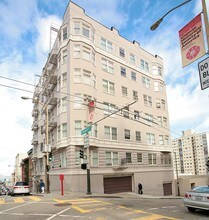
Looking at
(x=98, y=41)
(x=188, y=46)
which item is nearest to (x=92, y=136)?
(x=98, y=41)

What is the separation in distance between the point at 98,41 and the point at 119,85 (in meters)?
6.38

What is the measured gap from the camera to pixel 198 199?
11.0m

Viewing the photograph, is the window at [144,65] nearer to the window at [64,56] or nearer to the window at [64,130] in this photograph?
the window at [64,56]

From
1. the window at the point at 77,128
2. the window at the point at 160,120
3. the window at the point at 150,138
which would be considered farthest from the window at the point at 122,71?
the window at the point at 77,128

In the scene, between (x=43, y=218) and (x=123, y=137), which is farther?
(x=123, y=137)

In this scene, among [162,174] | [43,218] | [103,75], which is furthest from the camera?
[162,174]

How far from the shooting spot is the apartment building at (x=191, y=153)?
162 metres

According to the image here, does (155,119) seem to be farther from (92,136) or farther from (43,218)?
(43,218)

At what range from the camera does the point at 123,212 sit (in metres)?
11.0

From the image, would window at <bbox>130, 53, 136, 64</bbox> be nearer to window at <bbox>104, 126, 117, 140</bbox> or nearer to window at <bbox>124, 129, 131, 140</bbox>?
window at <bbox>124, 129, 131, 140</bbox>

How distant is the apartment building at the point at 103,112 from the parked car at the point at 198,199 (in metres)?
12.3

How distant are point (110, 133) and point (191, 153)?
5978 inches

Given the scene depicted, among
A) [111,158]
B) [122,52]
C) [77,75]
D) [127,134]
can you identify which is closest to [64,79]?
[77,75]

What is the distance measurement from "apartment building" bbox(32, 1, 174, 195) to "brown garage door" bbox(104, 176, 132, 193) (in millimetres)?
109
